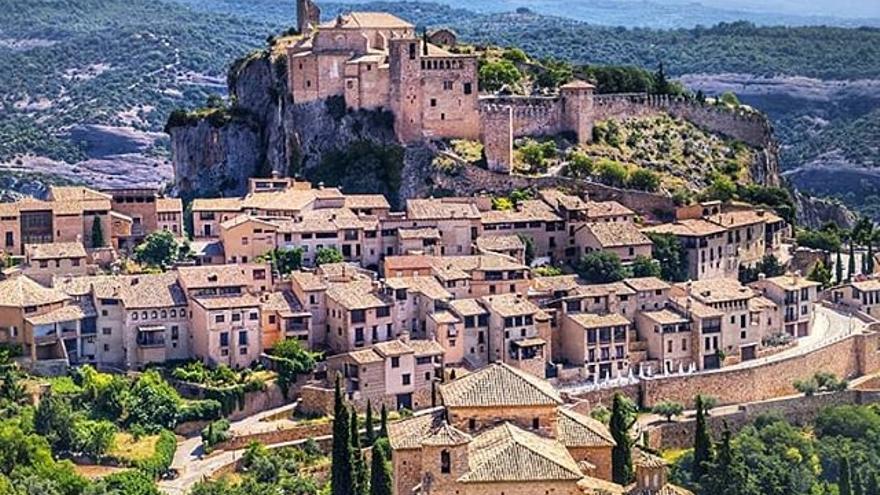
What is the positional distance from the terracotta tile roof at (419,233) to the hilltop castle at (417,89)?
32.2ft

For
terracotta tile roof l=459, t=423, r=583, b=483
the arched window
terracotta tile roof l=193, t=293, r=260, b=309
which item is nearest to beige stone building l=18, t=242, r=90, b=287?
terracotta tile roof l=193, t=293, r=260, b=309

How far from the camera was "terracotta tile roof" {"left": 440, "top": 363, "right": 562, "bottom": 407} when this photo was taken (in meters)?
44.1

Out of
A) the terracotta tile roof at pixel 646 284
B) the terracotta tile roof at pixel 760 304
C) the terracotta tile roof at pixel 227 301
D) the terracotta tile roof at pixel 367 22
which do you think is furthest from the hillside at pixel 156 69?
the terracotta tile roof at pixel 227 301

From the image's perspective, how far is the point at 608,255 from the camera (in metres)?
70.5

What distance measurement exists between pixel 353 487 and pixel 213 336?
41.0 ft

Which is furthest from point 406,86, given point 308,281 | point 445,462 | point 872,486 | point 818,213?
point 445,462

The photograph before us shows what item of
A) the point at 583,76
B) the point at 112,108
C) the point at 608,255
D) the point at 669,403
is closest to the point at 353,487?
the point at 669,403

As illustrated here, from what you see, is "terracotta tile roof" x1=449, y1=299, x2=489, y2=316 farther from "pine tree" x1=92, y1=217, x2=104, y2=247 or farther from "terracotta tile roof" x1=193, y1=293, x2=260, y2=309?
"pine tree" x1=92, y1=217, x2=104, y2=247

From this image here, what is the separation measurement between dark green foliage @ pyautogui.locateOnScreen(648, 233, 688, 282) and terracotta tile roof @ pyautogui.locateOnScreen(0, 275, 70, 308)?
75.3ft

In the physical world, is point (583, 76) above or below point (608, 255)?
above

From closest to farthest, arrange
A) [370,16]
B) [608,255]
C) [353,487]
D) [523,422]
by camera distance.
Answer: [523,422]
[353,487]
[608,255]
[370,16]

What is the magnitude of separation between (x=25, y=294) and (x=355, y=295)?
10612mm

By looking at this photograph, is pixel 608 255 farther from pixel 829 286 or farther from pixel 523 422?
pixel 523 422

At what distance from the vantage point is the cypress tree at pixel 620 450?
4888cm
